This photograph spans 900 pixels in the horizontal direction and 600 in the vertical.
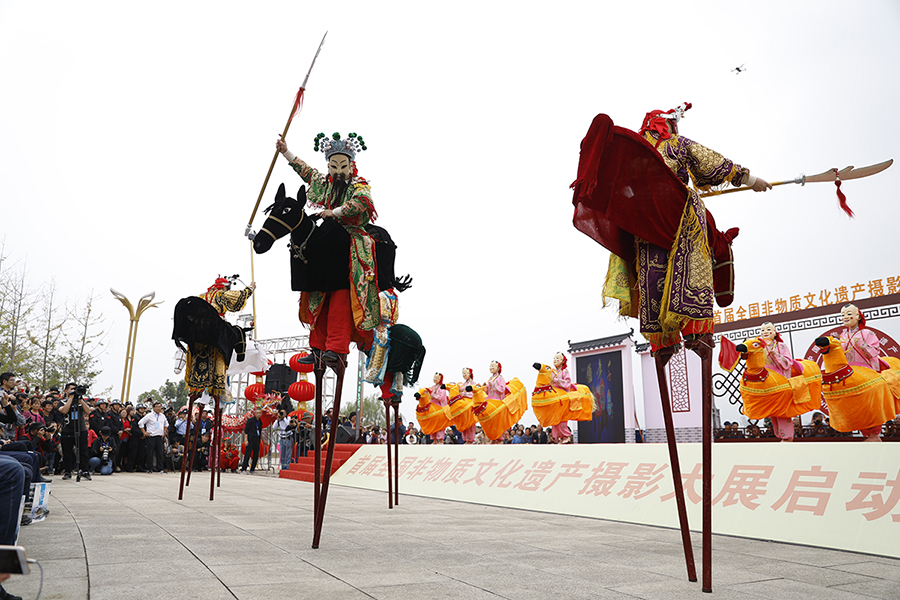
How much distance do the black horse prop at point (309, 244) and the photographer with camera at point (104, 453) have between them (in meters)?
10.2

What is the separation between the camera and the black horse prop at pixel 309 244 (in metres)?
3.22

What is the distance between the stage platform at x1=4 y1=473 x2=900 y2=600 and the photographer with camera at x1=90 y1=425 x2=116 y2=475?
8.23 m

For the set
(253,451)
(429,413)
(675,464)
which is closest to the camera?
(675,464)

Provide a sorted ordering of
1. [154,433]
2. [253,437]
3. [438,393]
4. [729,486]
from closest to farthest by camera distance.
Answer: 1. [729,486]
2. [154,433]
3. [438,393]
4. [253,437]

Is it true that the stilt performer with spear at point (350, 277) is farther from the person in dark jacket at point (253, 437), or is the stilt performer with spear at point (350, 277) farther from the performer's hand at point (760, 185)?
the person in dark jacket at point (253, 437)

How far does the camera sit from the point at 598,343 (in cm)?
1969

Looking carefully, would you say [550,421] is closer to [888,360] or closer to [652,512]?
[888,360]

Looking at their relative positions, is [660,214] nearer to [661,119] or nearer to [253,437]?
[661,119]

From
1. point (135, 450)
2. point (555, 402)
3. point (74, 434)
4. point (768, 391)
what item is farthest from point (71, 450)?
point (768, 391)

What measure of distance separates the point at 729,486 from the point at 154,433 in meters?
11.9

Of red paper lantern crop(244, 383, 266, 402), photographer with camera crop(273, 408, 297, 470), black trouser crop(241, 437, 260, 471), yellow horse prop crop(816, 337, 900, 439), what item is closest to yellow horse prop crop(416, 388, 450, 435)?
photographer with camera crop(273, 408, 297, 470)

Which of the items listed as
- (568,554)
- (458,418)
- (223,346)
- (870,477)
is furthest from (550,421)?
(568,554)

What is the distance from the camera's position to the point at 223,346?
6.12 metres

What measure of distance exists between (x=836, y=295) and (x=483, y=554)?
45.9ft
